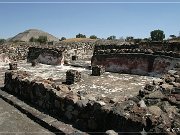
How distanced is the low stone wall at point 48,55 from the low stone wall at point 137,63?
137 inches

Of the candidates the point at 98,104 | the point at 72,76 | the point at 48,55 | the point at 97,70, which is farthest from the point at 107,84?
the point at 48,55

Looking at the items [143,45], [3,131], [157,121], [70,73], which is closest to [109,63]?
[70,73]

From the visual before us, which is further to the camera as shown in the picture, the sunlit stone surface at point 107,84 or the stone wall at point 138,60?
the stone wall at point 138,60

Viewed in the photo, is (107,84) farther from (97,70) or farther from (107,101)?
(107,101)

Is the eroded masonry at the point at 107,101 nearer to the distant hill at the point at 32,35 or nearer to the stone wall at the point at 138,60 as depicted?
the stone wall at the point at 138,60

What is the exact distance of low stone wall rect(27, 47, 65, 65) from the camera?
2105cm

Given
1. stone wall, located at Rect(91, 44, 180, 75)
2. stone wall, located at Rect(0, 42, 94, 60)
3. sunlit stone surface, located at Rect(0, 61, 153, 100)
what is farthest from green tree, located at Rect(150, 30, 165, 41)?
sunlit stone surface, located at Rect(0, 61, 153, 100)

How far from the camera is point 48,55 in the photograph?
71.7ft

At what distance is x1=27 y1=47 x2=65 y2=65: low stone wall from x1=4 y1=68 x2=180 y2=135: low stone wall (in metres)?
13.4

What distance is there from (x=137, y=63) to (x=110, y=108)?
41.8ft

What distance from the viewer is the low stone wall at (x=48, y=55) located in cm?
2105

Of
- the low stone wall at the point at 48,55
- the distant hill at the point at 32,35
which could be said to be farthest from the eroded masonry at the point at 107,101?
the distant hill at the point at 32,35

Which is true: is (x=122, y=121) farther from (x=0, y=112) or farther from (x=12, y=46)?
(x=12, y=46)

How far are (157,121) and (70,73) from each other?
9.34 metres
